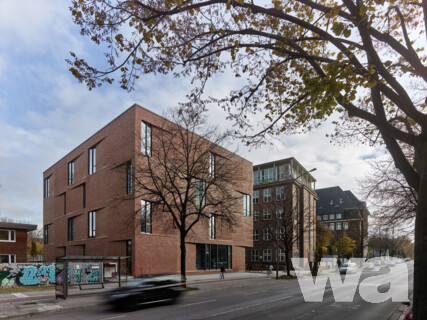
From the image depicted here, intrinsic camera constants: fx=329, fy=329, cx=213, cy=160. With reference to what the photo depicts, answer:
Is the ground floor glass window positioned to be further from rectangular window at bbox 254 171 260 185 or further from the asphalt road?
rectangular window at bbox 254 171 260 185

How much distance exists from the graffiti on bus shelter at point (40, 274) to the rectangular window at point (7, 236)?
12391mm

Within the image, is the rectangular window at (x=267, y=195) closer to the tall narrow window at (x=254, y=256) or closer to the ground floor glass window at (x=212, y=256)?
the tall narrow window at (x=254, y=256)

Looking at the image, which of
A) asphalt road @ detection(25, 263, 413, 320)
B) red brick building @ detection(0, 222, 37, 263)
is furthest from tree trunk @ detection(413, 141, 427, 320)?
red brick building @ detection(0, 222, 37, 263)

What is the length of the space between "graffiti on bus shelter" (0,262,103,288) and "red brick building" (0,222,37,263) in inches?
466

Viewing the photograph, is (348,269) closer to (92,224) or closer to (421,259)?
(92,224)

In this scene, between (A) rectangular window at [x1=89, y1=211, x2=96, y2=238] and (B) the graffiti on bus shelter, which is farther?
(A) rectangular window at [x1=89, y1=211, x2=96, y2=238]

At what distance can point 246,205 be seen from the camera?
1822 inches

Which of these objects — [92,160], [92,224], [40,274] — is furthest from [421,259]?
[92,160]

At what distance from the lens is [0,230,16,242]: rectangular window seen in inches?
1246

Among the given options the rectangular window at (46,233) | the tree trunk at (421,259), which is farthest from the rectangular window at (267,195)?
the tree trunk at (421,259)

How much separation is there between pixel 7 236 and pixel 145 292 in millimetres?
25451

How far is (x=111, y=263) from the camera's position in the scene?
72.9 ft

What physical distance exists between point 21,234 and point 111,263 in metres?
16.2

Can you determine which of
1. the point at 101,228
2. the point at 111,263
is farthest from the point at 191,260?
the point at 111,263
